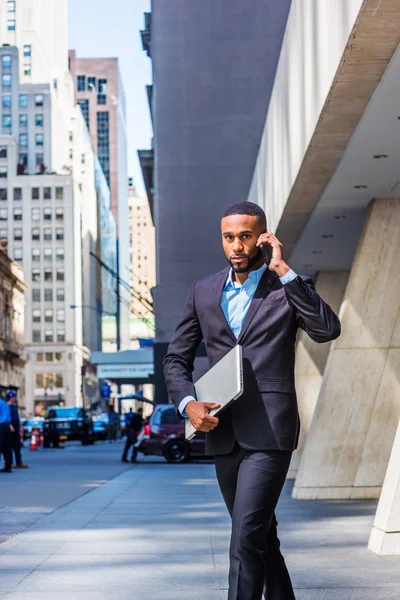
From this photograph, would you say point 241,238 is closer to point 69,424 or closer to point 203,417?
point 203,417

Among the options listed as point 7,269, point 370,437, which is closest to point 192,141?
point 370,437

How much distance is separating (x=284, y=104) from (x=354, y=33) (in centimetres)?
647

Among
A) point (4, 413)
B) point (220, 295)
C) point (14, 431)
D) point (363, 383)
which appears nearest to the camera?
point (220, 295)

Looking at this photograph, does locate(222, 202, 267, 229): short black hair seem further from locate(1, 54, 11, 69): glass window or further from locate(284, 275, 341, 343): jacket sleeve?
locate(1, 54, 11, 69): glass window

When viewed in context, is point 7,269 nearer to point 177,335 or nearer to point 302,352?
point 302,352

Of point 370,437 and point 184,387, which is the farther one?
point 370,437

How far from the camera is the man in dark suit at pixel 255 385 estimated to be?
458 centimetres

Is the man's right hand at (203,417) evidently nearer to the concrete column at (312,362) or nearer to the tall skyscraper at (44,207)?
the concrete column at (312,362)

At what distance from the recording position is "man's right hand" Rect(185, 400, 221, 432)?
457 centimetres

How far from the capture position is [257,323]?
4785mm

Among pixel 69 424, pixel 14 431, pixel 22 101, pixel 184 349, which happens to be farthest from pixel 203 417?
pixel 22 101

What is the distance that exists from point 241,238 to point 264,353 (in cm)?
48

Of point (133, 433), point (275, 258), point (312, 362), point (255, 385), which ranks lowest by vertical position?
point (133, 433)

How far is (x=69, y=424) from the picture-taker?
55938 millimetres
